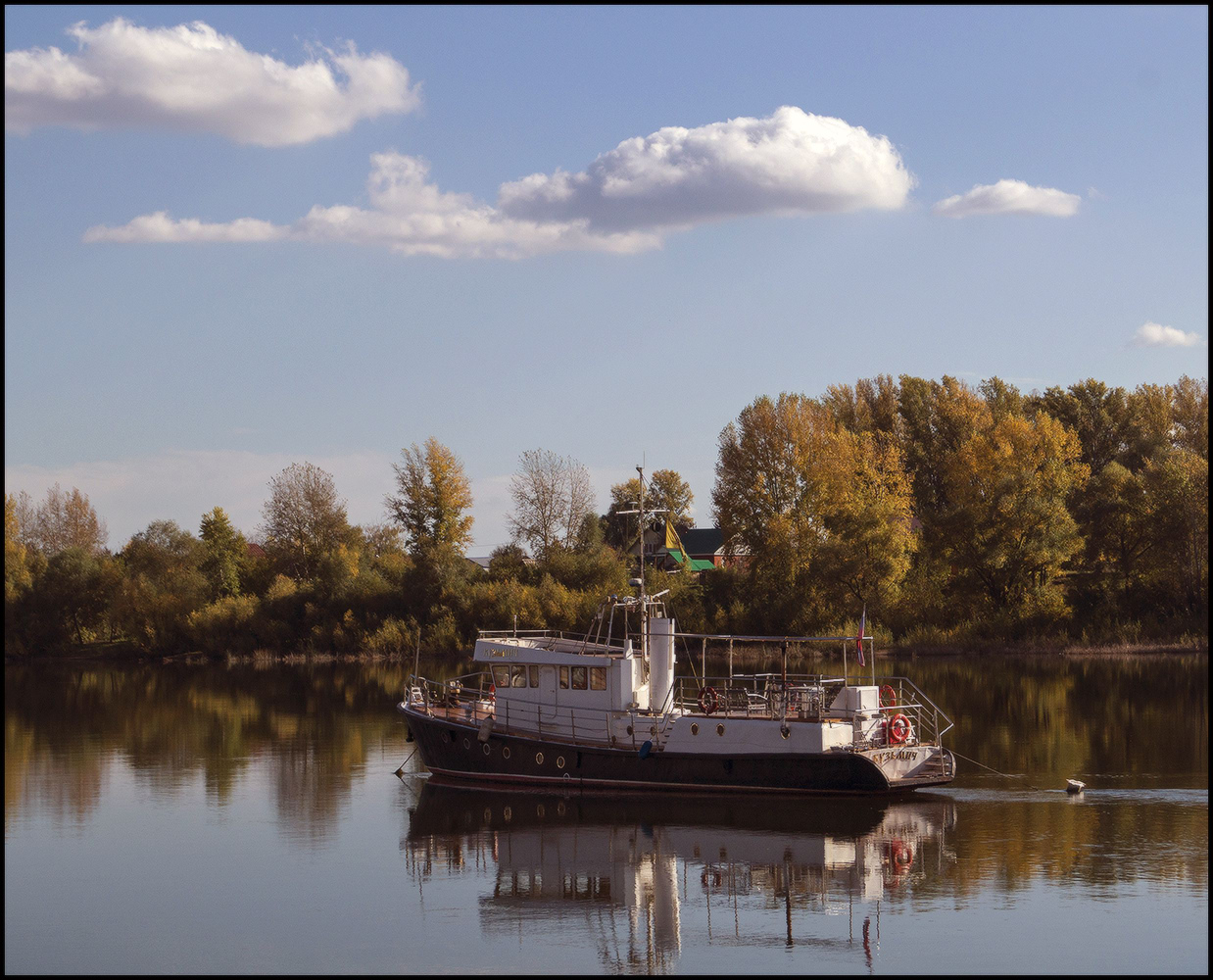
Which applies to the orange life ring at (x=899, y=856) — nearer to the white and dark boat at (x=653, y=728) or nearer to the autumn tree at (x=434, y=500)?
the white and dark boat at (x=653, y=728)

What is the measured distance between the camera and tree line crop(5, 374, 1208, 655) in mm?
68562

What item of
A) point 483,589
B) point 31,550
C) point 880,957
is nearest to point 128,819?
point 880,957

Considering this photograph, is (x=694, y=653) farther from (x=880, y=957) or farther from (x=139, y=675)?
(x=880, y=957)

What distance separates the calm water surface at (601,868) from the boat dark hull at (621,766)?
461mm

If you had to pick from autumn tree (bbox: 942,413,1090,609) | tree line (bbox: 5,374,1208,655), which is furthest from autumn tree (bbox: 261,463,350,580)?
autumn tree (bbox: 942,413,1090,609)

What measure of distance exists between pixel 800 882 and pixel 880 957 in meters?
4.19

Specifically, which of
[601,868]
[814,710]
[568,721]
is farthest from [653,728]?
[601,868]

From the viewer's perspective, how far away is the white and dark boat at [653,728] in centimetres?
2933

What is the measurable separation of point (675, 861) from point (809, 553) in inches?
1959

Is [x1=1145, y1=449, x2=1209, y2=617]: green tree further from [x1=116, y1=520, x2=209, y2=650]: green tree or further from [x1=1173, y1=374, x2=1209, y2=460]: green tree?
[x1=116, y1=520, x2=209, y2=650]: green tree

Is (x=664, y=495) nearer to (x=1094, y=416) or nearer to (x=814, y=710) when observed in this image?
(x=1094, y=416)

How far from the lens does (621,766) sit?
30672 mm

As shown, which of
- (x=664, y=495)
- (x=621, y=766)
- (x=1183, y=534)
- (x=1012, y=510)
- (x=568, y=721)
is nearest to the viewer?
(x=621, y=766)

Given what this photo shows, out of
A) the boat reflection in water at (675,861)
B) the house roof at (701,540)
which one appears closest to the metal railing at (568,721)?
the boat reflection in water at (675,861)
